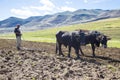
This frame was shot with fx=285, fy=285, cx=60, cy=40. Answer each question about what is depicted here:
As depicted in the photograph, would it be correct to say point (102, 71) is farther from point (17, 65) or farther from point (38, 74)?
point (17, 65)

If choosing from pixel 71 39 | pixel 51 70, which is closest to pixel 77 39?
pixel 71 39

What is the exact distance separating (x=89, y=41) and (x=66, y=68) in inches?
368

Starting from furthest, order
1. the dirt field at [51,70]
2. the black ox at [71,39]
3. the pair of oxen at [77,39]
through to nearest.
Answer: the pair of oxen at [77,39]
the black ox at [71,39]
the dirt field at [51,70]

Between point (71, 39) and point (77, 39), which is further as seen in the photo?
point (71, 39)

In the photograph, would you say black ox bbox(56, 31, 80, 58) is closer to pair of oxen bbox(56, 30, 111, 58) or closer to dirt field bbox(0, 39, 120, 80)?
pair of oxen bbox(56, 30, 111, 58)

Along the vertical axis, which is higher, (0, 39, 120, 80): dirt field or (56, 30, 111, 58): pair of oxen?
(56, 30, 111, 58): pair of oxen

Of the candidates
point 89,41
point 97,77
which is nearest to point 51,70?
point 97,77

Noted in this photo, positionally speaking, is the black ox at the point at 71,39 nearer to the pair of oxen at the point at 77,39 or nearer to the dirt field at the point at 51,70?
the pair of oxen at the point at 77,39

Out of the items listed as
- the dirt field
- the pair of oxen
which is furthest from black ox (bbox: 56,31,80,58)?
the dirt field

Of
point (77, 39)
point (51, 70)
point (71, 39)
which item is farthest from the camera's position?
point (71, 39)

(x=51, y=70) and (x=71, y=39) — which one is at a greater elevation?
(x=71, y=39)

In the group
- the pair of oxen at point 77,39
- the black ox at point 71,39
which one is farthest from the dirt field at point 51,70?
the pair of oxen at point 77,39

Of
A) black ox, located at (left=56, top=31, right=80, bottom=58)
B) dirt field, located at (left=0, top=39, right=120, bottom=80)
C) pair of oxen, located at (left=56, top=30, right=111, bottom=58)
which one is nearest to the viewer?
dirt field, located at (left=0, top=39, right=120, bottom=80)

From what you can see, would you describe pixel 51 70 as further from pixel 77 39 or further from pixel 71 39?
pixel 71 39
